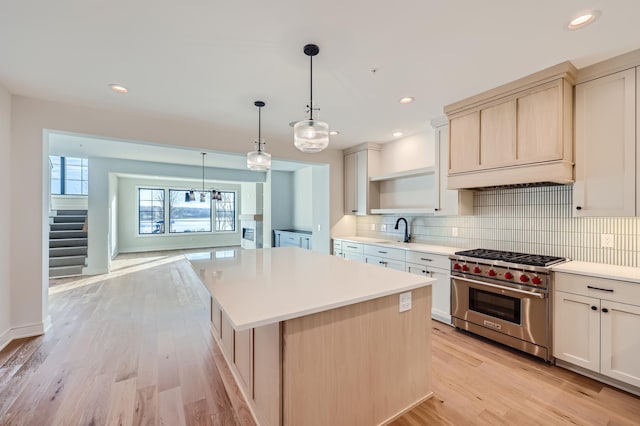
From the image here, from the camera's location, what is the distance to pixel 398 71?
2354 millimetres

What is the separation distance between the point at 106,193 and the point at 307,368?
6653 mm

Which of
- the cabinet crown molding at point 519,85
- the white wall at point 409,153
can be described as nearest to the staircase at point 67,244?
the white wall at point 409,153

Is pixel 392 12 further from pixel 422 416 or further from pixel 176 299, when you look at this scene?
pixel 176 299

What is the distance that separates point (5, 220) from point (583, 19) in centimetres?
504

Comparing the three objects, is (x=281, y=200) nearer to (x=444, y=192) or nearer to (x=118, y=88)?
(x=444, y=192)

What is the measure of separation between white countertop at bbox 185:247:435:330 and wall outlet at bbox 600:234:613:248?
1856 mm

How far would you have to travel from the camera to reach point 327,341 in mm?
1499

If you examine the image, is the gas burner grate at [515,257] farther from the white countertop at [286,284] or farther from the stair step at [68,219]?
the stair step at [68,219]

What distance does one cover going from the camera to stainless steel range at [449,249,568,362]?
2.41 m

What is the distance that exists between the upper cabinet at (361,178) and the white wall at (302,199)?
260 cm

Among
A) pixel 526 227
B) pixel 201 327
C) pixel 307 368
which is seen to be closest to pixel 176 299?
pixel 201 327

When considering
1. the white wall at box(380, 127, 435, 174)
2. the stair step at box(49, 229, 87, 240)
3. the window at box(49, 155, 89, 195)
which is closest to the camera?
the white wall at box(380, 127, 435, 174)

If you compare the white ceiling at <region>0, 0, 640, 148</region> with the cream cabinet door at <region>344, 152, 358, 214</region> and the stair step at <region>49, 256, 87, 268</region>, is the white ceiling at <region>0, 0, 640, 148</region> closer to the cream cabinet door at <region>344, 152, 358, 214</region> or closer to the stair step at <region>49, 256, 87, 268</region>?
the cream cabinet door at <region>344, 152, 358, 214</region>

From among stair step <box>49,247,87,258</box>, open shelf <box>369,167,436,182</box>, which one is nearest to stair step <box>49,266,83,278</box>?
Result: stair step <box>49,247,87,258</box>
